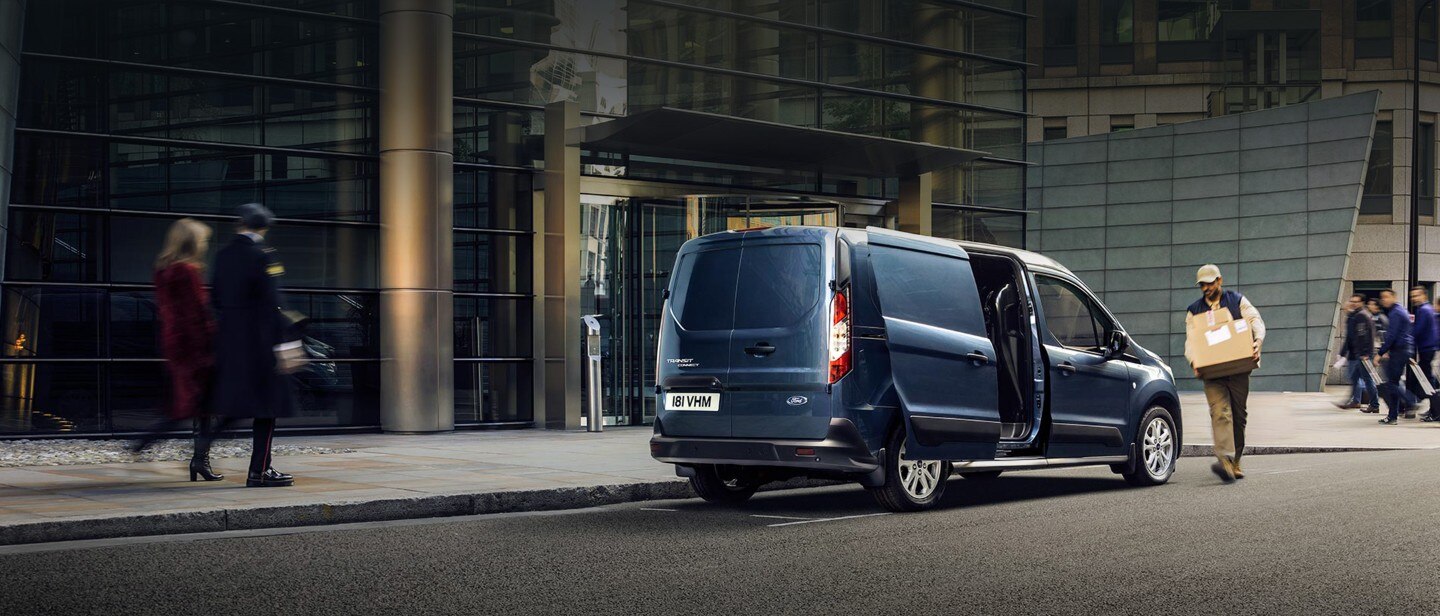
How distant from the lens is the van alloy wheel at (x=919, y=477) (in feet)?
29.7

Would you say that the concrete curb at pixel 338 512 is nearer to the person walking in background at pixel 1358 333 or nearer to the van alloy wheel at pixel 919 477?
the van alloy wheel at pixel 919 477

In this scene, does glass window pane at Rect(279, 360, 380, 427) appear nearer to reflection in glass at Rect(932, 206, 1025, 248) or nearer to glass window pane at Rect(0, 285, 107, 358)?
glass window pane at Rect(0, 285, 107, 358)

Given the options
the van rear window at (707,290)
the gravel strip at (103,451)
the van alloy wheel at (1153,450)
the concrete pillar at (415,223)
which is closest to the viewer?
the van rear window at (707,290)

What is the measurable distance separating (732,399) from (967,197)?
15.1m

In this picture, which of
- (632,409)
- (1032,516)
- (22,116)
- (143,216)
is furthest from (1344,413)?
(22,116)

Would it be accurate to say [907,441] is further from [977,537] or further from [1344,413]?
[1344,413]

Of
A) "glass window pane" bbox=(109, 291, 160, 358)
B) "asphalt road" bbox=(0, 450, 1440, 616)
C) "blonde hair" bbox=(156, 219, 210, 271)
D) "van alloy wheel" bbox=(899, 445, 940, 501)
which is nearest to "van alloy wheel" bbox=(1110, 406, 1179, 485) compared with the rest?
"asphalt road" bbox=(0, 450, 1440, 616)

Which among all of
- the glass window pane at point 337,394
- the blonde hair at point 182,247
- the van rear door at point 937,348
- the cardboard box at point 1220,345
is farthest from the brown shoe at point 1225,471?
the glass window pane at point 337,394

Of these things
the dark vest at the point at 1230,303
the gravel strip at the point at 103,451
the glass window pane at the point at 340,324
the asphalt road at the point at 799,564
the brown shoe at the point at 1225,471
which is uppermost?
the dark vest at the point at 1230,303

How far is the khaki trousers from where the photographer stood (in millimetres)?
11250

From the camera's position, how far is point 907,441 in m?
8.95

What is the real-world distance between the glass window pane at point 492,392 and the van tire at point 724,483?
763cm

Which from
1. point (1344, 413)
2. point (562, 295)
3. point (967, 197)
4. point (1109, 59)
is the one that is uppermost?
point (1109, 59)

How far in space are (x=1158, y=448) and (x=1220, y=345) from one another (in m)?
0.96
